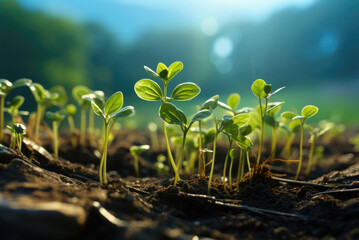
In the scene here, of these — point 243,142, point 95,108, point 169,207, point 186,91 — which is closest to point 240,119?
point 243,142

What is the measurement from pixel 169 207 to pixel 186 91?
1.71 ft

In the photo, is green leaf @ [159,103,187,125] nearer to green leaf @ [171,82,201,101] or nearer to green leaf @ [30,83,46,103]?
green leaf @ [171,82,201,101]

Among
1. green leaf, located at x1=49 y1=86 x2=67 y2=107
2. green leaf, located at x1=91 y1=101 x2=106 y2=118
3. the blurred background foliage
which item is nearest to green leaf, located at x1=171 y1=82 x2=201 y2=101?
green leaf, located at x1=91 y1=101 x2=106 y2=118

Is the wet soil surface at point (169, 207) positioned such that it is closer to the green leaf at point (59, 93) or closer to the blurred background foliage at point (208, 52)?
the green leaf at point (59, 93)

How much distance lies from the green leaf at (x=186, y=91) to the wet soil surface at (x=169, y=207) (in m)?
0.43

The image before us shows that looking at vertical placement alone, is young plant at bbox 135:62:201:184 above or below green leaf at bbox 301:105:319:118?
above

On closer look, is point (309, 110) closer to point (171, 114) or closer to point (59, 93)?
point (171, 114)

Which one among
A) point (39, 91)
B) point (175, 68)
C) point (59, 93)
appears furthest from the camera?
point (59, 93)

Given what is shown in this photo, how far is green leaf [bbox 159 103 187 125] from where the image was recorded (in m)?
1.17

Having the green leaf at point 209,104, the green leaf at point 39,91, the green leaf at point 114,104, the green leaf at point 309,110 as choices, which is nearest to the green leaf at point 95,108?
the green leaf at point 114,104

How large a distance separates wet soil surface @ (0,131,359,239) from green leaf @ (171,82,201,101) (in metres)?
0.43

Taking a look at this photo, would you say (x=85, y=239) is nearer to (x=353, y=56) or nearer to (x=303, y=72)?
(x=303, y=72)

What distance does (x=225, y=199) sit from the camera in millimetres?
1249

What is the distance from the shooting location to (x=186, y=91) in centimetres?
125
